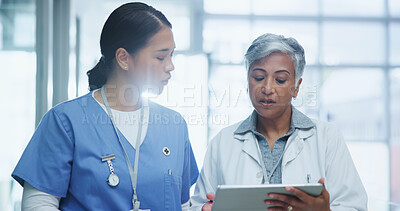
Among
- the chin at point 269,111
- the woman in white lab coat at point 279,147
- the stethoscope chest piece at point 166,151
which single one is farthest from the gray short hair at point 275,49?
the stethoscope chest piece at point 166,151

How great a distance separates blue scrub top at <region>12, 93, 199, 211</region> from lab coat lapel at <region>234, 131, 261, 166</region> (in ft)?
0.70

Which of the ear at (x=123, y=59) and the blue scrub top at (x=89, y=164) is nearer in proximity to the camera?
the blue scrub top at (x=89, y=164)

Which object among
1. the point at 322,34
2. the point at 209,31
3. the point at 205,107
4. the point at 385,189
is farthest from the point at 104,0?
the point at 385,189

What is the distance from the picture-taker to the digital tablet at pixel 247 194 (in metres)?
0.86

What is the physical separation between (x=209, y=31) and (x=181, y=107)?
66.0 inches

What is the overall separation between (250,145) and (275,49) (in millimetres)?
310

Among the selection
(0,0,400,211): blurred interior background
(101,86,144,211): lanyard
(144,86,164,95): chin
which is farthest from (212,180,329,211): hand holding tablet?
(0,0,400,211): blurred interior background

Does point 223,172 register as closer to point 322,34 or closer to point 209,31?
point 209,31

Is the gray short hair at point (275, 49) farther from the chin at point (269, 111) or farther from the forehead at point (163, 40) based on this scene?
the forehead at point (163, 40)

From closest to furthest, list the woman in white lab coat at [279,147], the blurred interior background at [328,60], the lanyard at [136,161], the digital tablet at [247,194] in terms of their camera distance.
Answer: the digital tablet at [247,194] < the lanyard at [136,161] < the woman in white lab coat at [279,147] < the blurred interior background at [328,60]

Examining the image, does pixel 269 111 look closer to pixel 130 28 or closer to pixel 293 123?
pixel 293 123

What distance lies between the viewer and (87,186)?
0.94 metres

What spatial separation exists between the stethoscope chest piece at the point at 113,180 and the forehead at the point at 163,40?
37cm

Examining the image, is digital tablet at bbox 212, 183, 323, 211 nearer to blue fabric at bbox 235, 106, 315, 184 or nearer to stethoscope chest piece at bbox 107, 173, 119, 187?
blue fabric at bbox 235, 106, 315, 184
